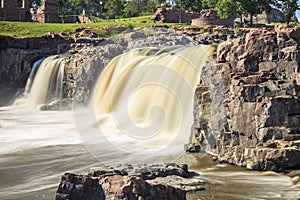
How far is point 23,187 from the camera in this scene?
1039cm

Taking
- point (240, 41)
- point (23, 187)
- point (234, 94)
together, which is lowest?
point (23, 187)

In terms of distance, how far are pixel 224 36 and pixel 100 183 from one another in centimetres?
2698

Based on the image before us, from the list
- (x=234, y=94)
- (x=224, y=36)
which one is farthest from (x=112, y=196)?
(x=224, y=36)

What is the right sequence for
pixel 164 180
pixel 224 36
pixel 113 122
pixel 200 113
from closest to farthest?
1. pixel 164 180
2. pixel 200 113
3. pixel 113 122
4. pixel 224 36

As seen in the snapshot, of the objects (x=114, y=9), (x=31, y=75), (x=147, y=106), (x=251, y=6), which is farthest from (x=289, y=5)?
(x=147, y=106)

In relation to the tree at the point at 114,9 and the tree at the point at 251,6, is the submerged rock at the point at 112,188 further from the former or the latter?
the tree at the point at 114,9

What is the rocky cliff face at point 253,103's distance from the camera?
11422 mm

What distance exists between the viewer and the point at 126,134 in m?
16.1

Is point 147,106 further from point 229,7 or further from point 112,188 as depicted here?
point 229,7

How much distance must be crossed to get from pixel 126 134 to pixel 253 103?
5.50 m

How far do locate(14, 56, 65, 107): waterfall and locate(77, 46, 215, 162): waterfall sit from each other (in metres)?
5.33

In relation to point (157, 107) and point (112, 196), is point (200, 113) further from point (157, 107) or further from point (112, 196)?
point (112, 196)

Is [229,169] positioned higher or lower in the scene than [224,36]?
lower

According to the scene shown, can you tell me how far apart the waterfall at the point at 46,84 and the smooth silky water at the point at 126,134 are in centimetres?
170
